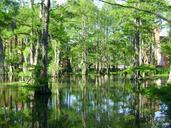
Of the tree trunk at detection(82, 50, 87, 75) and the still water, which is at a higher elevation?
the tree trunk at detection(82, 50, 87, 75)

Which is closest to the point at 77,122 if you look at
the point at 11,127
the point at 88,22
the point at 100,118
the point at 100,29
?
the point at 100,118

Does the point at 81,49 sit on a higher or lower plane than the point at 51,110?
higher

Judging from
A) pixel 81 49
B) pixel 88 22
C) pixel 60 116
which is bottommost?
pixel 60 116

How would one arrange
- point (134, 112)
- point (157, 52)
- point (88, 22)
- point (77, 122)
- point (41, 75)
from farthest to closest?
point (157, 52)
point (88, 22)
point (41, 75)
point (134, 112)
point (77, 122)

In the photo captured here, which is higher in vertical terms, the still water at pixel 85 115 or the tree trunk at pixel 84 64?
the tree trunk at pixel 84 64

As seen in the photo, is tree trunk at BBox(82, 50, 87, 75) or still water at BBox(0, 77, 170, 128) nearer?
still water at BBox(0, 77, 170, 128)

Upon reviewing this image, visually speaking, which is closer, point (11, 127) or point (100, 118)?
point (11, 127)

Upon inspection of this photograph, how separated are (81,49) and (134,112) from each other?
65.6m

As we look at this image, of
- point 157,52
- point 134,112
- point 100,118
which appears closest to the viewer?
point 100,118

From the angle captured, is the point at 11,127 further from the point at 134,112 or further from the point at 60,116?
the point at 134,112

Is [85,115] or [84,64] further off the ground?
[84,64]

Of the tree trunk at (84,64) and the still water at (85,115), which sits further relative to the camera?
the tree trunk at (84,64)

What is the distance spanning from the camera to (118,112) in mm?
16172

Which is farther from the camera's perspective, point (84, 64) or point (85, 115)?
point (84, 64)
